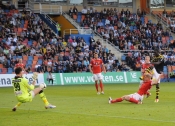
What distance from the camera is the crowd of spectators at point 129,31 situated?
5019 centimetres

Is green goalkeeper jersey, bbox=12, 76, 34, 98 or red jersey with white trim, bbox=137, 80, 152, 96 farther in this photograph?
red jersey with white trim, bbox=137, 80, 152, 96

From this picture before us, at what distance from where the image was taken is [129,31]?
52594 millimetres

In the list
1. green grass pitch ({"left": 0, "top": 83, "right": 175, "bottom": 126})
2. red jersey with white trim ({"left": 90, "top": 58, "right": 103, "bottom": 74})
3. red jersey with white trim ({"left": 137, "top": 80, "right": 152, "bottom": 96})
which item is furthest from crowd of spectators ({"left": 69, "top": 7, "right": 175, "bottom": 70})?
green grass pitch ({"left": 0, "top": 83, "right": 175, "bottom": 126})

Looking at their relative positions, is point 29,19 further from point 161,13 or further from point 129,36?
point 161,13

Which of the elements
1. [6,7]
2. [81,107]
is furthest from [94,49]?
[81,107]

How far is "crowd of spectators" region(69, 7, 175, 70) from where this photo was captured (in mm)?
50188

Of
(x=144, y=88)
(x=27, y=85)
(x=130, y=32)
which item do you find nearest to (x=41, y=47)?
(x=130, y=32)

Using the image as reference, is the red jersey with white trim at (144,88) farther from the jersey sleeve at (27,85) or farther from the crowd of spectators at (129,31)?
the crowd of spectators at (129,31)

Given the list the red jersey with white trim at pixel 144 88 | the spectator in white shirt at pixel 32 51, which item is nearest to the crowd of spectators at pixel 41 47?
the spectator in white shirt at pixel 32 51

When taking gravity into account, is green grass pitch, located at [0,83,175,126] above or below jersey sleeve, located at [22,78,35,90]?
below

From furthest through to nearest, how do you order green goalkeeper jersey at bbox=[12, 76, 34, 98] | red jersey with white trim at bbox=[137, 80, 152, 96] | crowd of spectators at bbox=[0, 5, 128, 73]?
1. crowd of spectators at bbox=[0, 5, 128, 73]
2. red jersey with white trim at bbox=[137, 80, 152, 96]
3. green goalkeeper jersey at bbox=[12, 76, 34, 98]

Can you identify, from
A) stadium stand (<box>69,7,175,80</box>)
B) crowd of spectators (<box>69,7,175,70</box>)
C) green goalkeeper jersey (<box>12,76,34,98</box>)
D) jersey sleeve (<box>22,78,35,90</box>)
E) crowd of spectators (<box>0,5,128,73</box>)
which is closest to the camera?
jersey sleeve (<box>22,78,35,90</box>)

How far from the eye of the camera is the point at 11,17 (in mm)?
45938

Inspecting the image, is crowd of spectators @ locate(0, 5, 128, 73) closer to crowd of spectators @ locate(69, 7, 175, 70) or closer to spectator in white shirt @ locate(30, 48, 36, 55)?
spectator in white shirt @ locate(30, 48, 36, 55)
